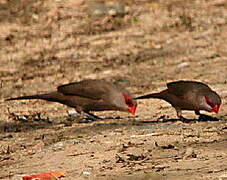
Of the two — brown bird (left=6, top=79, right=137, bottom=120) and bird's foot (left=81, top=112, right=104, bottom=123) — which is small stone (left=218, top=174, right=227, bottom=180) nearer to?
brown bird (left=6, top=79, right=137, bottom=120)

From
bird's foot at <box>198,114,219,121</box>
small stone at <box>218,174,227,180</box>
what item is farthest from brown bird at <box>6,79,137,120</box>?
small stone at <box>218,174,227,180</box>

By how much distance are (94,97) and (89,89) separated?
0.42 feet

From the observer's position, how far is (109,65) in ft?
39.4

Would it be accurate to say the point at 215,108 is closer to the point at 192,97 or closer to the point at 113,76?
the point at 192,97

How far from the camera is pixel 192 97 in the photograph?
761 centimetres

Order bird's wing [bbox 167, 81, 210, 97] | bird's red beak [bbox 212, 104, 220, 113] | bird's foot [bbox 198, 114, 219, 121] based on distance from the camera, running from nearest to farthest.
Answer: bird's red beak [bbox 212, 104, 220, 113] < bird's foot [bbox 198, 114, 219, 121] < bird's wing [bbox 167, 81, 210, 97]

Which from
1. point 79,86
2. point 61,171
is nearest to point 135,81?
point 79,86

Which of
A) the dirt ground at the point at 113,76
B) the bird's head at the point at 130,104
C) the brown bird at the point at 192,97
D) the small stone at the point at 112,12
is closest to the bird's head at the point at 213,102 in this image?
the brown bird at the point at 192,97

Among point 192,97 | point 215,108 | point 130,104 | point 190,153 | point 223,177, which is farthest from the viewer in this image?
point 130,104

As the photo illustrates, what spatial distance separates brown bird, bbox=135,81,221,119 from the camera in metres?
7.49

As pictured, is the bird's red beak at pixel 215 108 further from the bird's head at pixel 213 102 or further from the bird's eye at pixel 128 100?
the bird's eye at pixel 128 100

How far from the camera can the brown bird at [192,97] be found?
7.49 meters

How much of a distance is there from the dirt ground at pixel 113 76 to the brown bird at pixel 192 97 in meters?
0.15

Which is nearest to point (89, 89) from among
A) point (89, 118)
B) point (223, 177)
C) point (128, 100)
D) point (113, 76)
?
point (89, 118)
